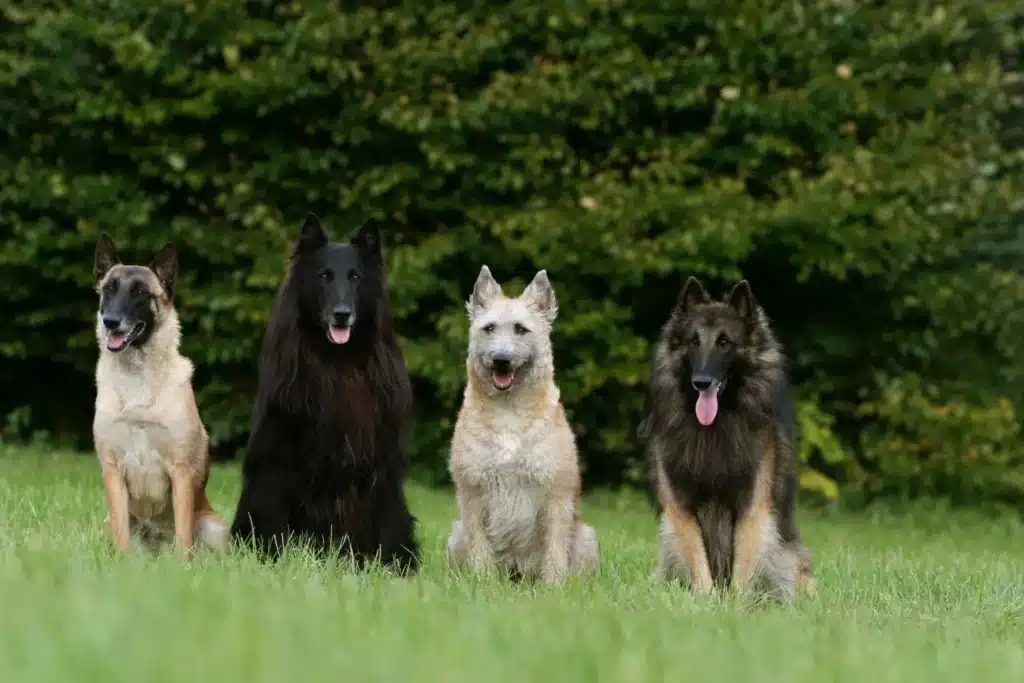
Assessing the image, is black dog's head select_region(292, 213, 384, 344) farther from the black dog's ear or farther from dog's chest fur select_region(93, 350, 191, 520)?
dog's chest fur select_region(93, 350, 191, 520)

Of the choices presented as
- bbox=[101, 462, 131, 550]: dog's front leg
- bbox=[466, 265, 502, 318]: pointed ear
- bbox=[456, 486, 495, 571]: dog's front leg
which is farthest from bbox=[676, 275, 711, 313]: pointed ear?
bbox=[101, 462, 131, 550]: dog's front leg

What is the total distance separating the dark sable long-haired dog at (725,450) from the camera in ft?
22.2

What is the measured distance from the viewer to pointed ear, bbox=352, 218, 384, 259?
22.9 ft

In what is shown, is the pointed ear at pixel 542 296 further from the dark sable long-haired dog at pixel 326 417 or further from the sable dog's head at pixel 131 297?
the sable dog's head at pixel 131 297

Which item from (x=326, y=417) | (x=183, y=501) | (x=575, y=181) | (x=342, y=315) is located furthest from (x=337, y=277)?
(x=575, y=181)

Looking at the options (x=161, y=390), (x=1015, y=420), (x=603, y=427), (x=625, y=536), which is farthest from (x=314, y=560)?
(x=1015, y=420)

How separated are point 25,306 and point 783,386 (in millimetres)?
10775

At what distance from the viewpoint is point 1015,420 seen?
1548 centimetres

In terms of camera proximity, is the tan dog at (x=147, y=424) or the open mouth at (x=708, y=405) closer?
the tan dog at (x=147, y=424)

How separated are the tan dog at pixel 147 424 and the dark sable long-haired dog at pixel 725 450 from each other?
2298 millimetres

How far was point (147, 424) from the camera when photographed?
654cm

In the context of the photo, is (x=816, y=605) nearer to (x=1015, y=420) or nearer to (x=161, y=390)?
(x=161, y=390)

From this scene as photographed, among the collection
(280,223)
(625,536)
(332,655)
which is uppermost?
(280,223)

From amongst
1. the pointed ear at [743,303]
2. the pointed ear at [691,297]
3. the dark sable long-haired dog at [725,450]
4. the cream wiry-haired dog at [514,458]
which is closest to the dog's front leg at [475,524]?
the cream wiry-haired dog at [514,458]
